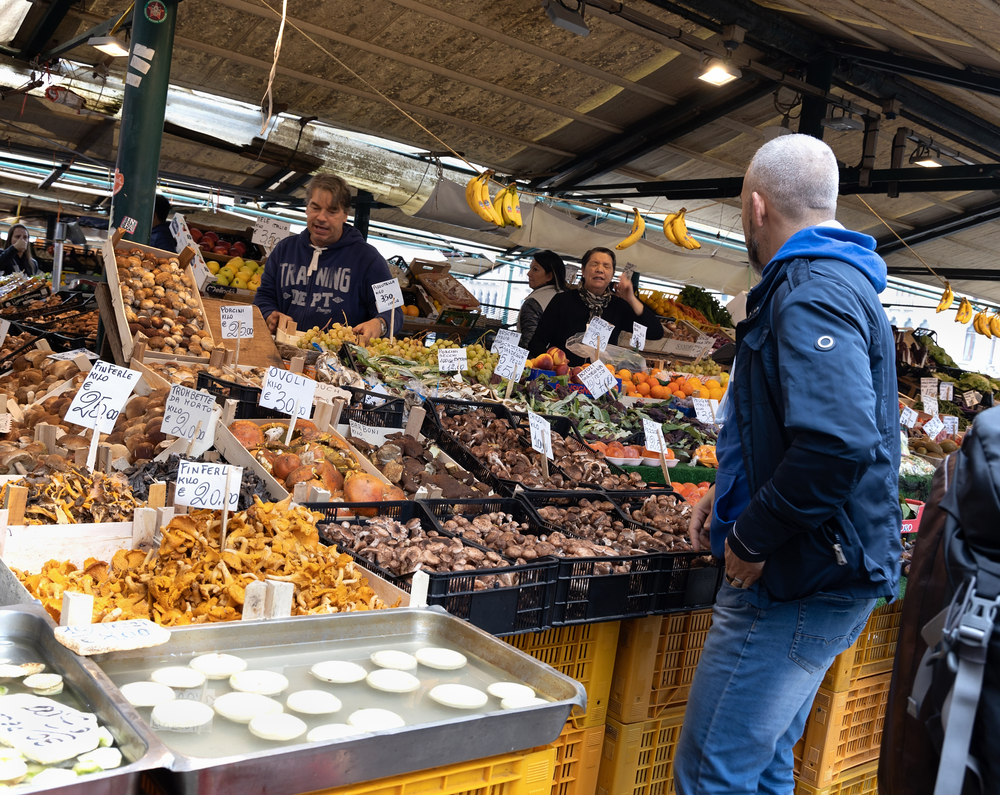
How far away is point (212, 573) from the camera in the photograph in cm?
198

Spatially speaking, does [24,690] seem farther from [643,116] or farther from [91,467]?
[643,116]

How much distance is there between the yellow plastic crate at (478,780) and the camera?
1.26m

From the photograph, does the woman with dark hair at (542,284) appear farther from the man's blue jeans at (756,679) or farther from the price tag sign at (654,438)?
the man's blue jeans at (756,679)

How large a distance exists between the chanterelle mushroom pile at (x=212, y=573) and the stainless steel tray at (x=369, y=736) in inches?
9.4

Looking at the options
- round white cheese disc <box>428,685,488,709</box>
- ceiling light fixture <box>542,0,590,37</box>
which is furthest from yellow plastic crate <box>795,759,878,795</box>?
ceiling light fixture <box>542,0,590,37</box>

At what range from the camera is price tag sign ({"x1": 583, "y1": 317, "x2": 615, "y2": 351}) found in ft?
17.8

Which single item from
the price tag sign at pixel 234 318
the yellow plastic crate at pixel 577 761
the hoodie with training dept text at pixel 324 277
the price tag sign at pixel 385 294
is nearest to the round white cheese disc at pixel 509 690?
the yellow plastic crate at pixel 577 761

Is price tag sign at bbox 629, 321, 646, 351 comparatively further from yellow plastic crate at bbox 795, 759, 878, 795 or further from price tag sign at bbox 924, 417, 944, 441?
yellow plastic crate at bbox 795, 759, 878, 795

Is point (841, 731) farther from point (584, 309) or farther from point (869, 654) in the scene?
point (584, 309)

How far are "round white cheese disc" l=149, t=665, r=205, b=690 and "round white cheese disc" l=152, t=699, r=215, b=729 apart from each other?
72 mm

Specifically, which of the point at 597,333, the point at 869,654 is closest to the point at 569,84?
the point at 597,333

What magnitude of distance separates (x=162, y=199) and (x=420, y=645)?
650cm

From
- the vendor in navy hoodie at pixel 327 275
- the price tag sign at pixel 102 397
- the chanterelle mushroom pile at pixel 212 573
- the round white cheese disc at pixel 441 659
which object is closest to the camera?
the round white cheese disc at pixel 441 659

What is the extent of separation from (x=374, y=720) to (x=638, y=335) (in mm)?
5314
